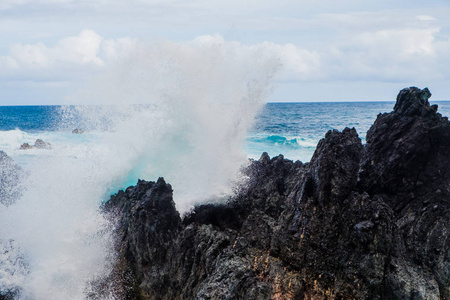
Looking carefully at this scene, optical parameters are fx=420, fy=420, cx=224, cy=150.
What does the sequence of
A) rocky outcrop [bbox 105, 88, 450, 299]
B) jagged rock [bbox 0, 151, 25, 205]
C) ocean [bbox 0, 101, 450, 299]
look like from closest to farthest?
rocky outcrop [bbox 105, 88, 450, 299] → ocean [bbox 0, 101, 450, 299] → jagged rock [bbox 0, 151, 25, 205]

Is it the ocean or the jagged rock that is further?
the jagged rock

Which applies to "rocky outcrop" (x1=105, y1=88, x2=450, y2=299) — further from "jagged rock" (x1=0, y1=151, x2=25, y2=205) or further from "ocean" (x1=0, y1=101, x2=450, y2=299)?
"jagged rock" (x1=0, y1=151, x2=25, y2=205)

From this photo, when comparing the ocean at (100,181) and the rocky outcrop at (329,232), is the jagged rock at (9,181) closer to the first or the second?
the ocean at (100,181)

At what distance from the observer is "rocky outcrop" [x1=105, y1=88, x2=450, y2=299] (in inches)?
317

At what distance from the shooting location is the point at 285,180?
15.0 m

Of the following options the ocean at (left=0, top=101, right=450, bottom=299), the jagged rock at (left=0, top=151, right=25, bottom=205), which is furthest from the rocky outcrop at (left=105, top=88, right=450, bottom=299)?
the jagged rock at (left=0, top=151, right=25, bottom=205)

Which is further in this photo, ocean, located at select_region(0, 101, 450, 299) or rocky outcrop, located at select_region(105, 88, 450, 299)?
ocean, located at select_region(0, 101, 450, 299)

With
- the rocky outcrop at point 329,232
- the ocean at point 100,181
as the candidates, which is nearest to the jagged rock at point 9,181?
the ocean at point 100,181

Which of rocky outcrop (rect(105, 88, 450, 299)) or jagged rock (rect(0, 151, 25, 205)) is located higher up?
rocky outcrop (rect(105, 88, 450, 299))

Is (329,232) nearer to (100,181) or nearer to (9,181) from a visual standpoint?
(100,181)

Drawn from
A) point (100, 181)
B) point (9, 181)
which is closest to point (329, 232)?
point (100, 181)

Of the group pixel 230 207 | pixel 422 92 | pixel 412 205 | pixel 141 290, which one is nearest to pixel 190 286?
pixel 141 290

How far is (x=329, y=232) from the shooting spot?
8.95 meters

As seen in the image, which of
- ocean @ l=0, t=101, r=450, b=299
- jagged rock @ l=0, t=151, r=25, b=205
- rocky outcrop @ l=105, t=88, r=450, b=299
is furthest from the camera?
jagged rock @ l=0, t=151, r=25, b=205
